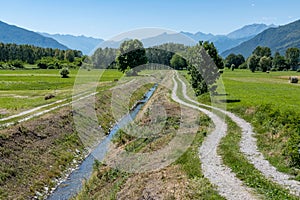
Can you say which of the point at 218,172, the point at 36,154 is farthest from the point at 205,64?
the point at 218,172

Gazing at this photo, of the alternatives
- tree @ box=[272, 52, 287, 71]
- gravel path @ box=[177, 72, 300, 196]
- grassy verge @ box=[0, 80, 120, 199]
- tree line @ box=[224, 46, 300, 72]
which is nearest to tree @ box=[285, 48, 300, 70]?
tree line @ box=[224, 46, 300, 72]

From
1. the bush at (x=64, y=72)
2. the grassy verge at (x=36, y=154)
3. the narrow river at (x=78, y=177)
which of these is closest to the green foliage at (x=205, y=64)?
the narrow river at (x=78, y=177)

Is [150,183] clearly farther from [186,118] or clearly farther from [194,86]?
[194,86]

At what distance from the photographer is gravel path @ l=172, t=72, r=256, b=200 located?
17.1 m

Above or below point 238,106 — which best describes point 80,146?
below

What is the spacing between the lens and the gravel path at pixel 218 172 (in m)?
17.1

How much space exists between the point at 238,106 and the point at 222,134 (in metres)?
14.1

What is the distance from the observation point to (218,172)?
20.7m

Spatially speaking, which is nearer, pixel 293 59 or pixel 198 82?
pixel 198 82

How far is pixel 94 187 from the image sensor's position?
2525 centimetres

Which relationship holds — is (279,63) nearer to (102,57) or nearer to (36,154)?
(102,57)

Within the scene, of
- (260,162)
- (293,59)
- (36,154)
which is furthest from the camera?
(293,59)

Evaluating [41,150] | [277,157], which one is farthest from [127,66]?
[277,157]

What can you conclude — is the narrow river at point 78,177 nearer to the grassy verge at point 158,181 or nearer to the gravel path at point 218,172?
the grassy verge at point 158,181
